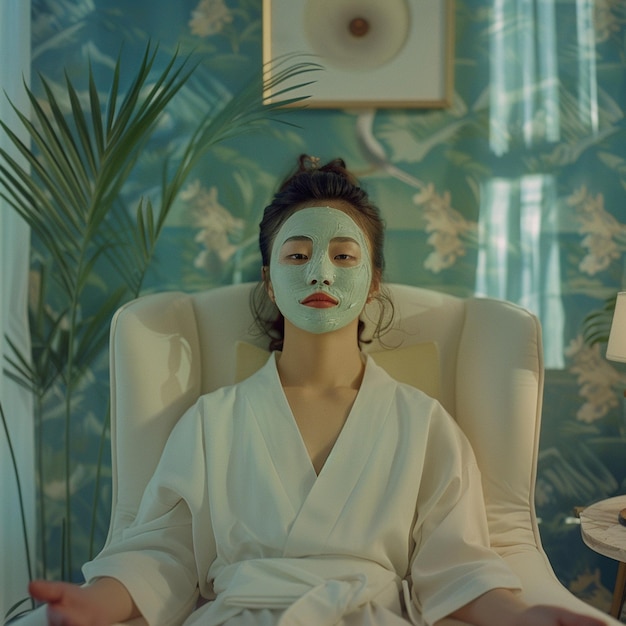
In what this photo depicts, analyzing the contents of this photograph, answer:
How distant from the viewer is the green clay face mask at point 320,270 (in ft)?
4.90

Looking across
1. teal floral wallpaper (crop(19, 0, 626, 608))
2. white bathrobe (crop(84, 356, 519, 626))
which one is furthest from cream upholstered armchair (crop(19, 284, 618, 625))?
teal floral wallpaper (crop(19, 0, 626, 608))

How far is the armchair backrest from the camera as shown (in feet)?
5.20

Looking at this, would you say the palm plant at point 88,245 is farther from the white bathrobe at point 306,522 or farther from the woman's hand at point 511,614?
the woman's hand at point 511,614

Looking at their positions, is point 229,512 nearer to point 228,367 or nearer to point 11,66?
point 228,367

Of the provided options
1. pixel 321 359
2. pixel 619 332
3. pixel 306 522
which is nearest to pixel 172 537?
pixel 306 522

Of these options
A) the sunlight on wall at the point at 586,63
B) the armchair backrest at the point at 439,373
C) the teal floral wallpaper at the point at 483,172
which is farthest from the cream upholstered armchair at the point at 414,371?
the sunlight on wall at the point at 586,63

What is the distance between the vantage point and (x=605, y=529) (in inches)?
65.0

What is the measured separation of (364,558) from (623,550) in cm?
54

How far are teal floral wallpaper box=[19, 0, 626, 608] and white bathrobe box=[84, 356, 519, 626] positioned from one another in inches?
30.7

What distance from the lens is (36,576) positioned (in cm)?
223

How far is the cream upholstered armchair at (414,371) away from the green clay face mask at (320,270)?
0.26m

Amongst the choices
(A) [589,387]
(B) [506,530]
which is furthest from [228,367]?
(A) [589,387]

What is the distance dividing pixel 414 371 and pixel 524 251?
0.70m

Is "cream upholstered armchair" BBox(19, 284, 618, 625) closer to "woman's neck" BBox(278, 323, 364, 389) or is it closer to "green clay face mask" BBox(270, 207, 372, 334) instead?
"woman's neck" BBox(278, 323, 364, 389)
